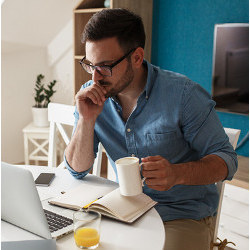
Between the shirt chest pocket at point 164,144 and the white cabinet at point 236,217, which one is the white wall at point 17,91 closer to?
the white cabinet at point 236,217

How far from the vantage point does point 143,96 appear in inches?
53.4

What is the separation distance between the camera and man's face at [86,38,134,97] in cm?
131

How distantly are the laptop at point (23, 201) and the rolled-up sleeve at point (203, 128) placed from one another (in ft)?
2.08

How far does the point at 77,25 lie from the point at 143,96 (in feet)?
6.36

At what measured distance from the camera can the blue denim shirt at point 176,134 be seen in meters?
1.25

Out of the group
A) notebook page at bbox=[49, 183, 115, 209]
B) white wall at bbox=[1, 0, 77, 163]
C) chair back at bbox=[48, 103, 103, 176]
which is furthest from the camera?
white wall at bbox=[1, 0, 77, 163]

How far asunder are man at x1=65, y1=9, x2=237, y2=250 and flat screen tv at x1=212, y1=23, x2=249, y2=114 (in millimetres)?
1219

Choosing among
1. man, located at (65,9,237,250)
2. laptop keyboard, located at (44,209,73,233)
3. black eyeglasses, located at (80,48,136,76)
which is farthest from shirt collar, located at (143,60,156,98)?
laptop keyboard, located at (44,209,73,233)

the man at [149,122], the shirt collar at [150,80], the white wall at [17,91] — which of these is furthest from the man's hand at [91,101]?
the white wall at [17,91]

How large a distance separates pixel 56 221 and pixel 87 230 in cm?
16

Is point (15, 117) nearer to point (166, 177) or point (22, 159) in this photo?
point (22, 159)

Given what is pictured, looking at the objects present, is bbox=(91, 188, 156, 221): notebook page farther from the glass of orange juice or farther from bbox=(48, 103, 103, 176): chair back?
bbox=(48, 103, 103, 176): chair back

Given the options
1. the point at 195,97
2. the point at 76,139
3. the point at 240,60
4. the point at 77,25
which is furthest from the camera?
the point at 77,25

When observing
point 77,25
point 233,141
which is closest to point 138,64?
point 233,141
